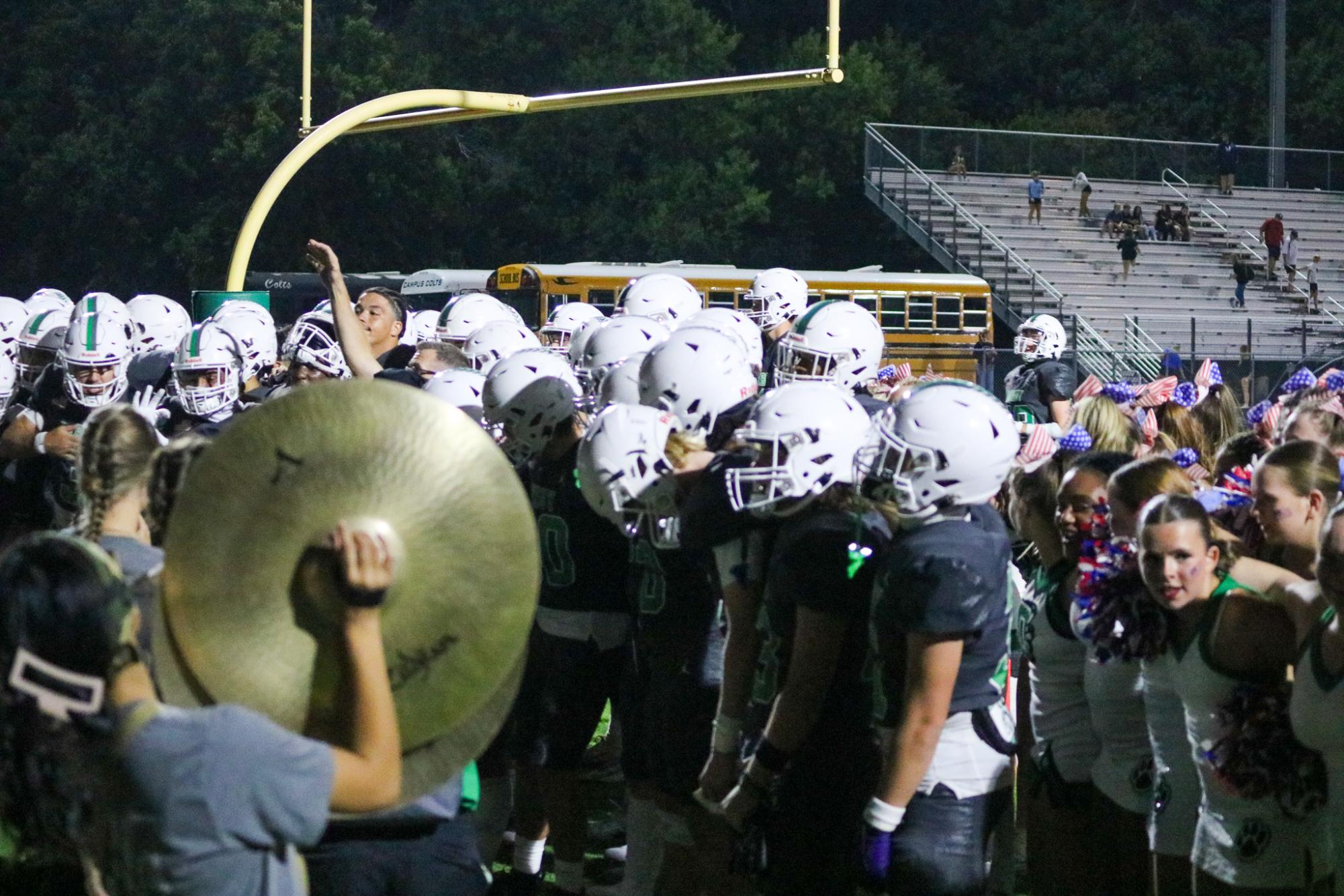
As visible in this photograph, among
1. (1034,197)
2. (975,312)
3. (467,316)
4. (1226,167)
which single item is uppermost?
(1226,167)

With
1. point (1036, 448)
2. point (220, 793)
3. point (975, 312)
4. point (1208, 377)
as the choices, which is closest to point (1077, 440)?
point (1036, 448)

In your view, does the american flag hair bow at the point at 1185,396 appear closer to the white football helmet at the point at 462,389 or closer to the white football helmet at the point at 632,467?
the white football helmet at the point at 462,389

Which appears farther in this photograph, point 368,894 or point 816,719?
point 816,719

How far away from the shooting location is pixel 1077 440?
622 cm

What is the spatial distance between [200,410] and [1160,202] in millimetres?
34286

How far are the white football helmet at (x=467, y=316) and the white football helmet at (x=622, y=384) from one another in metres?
2.87

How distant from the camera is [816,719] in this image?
14.4ft

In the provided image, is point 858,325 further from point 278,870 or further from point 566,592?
point 278,870

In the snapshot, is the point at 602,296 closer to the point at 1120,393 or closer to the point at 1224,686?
the point at 1120,393

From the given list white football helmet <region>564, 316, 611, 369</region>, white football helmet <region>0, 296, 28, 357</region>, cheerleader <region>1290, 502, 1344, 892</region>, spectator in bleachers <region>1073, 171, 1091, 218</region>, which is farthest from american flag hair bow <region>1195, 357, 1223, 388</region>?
spectator in bleachers <region>1073, 171, 1091, 218</region>

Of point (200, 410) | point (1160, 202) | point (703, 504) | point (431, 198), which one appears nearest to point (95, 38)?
point (431, 198)

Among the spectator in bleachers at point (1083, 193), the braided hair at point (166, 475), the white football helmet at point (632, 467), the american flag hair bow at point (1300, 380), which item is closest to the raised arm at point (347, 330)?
the white football helmet at point (632, 467)

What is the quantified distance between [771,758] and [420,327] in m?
7.42

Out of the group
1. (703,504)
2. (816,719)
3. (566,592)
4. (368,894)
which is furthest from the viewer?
(566,592)
